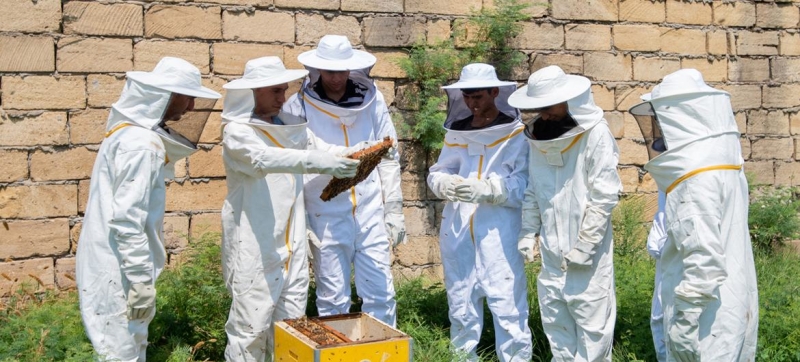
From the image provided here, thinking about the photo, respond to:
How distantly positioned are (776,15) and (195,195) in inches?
275

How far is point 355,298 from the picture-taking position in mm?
Result: 7230

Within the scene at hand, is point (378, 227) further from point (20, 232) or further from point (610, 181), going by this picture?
point (20, 232)

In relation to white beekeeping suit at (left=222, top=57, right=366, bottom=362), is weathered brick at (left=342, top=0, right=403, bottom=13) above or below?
above

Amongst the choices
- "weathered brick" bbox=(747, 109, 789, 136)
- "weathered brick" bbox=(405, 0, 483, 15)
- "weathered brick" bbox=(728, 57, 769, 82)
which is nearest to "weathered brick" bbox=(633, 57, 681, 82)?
"weathered brick" bbox=(728, 57, 769, 82)

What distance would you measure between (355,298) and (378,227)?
1.10 m

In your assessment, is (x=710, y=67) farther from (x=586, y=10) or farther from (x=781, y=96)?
(x=586, y=10)

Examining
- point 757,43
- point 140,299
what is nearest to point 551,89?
point 140,299

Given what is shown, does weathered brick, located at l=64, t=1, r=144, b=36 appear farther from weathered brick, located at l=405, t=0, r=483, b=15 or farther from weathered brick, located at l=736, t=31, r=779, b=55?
weathered brick, located at l=736, t=31, r=779, b=55

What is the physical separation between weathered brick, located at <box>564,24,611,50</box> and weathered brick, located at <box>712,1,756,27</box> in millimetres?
1492

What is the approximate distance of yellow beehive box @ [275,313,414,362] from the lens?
182 inches

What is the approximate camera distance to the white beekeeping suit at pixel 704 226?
4922mm

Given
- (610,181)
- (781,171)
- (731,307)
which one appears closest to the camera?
(731,307)

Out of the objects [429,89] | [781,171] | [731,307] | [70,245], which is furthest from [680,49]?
[70,245]

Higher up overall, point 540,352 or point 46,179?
point 46,179
